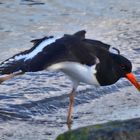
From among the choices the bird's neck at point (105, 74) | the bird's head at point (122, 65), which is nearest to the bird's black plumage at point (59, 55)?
the bird's neck at point (105, 74)

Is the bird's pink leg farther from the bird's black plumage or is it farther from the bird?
the bird's black plumage

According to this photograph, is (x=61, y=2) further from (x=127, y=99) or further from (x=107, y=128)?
(x=107, y=128)

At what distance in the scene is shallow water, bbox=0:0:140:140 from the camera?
7078 millimetres

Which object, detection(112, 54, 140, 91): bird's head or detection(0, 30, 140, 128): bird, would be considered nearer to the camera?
detection(0, 30, 140, 128): bird

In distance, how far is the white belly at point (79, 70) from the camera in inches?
264

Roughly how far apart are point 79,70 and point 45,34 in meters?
3.41

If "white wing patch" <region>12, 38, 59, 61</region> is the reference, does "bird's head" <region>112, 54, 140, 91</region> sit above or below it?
below

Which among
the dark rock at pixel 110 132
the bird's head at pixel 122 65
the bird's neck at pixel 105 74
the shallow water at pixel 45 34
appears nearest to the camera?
the dark rock at pixel 110 132

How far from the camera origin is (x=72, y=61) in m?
6.68

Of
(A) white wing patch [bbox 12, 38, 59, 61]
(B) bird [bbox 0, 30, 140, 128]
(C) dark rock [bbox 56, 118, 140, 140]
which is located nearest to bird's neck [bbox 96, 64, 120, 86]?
(B) bird [bbox 0, 30, 140, 128]

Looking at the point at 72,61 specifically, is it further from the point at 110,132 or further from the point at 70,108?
the point at 110,132

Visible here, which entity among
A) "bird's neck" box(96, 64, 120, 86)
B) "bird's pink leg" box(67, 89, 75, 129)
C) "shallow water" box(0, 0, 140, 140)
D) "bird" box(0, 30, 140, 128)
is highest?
"bird" box(0, 30, 140, 128)

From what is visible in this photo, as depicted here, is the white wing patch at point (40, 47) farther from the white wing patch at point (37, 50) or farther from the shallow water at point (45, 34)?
the shallow water at point (45, 34)

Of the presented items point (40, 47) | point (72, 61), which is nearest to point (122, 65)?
point (72, 61)
